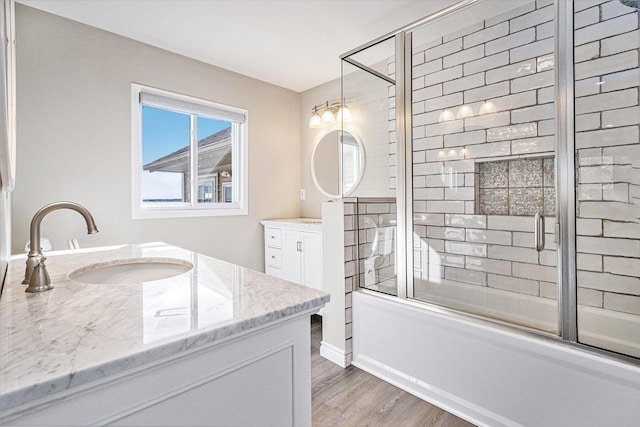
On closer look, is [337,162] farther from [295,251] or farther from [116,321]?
[116,321]

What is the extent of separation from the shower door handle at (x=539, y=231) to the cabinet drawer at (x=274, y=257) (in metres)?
2.13

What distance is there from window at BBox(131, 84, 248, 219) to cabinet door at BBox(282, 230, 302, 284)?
58 centimetres

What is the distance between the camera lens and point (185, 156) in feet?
9.75

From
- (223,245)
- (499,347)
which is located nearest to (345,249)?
(499,347)

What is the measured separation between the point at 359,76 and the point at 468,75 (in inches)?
32.9

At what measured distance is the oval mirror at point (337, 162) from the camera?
2.80 meters

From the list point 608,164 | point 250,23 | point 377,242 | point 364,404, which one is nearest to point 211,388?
point 364,404

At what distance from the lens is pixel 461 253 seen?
2379 millimetres

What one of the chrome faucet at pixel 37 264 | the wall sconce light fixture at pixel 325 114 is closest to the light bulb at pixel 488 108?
the wall sconce light fixture at pixel 325 114

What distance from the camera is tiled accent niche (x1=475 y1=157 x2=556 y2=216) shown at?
1.98 meters

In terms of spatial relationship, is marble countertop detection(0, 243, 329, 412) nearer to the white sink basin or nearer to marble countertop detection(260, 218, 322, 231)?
the white sink basin

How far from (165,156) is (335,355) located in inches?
88.4

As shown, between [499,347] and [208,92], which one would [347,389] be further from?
[208,92]

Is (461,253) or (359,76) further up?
(359,76)
